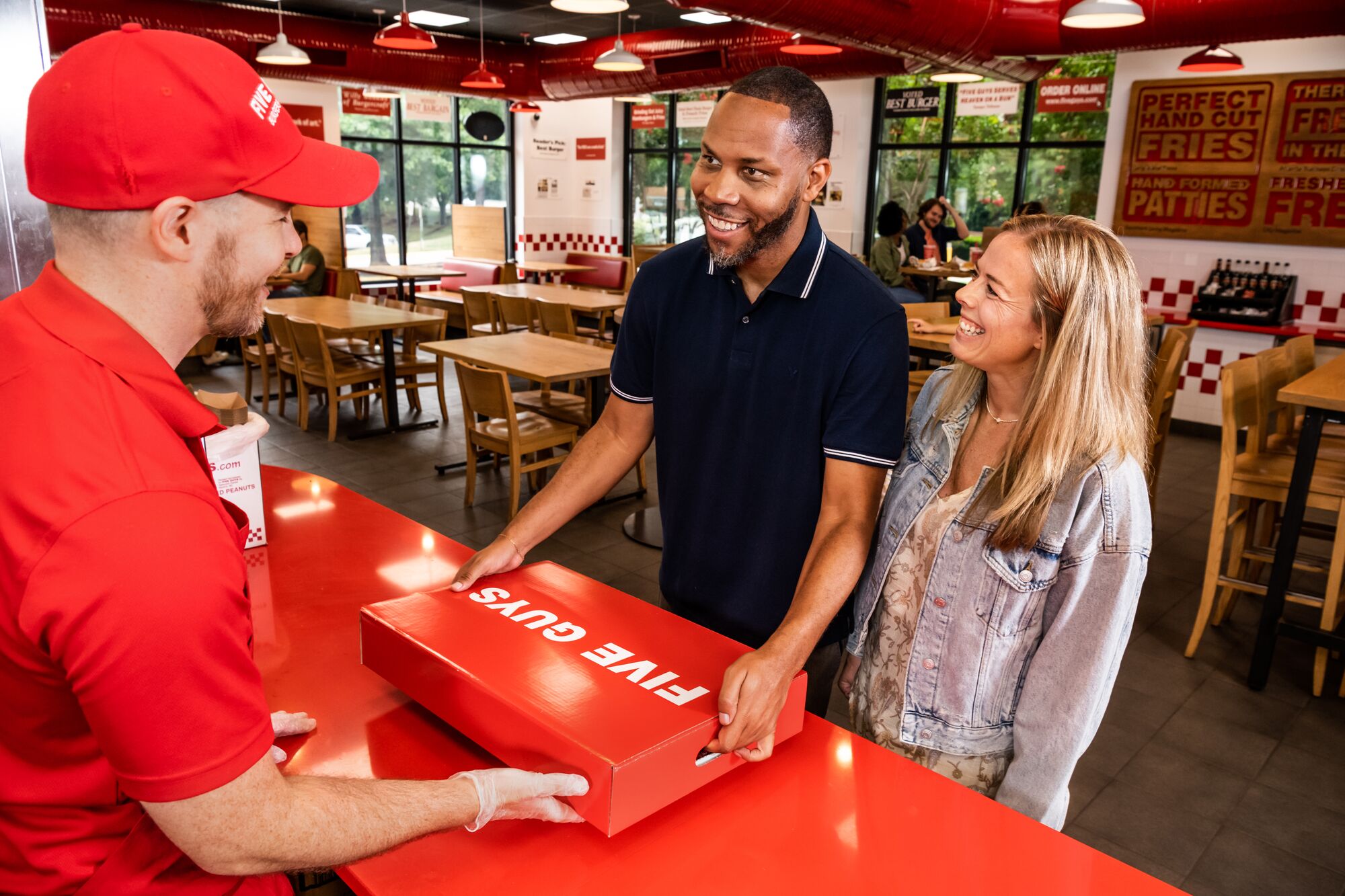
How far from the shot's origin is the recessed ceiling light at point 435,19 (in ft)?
29.5

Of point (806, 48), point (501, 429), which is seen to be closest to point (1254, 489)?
point (501, 429)

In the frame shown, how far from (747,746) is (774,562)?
53cm

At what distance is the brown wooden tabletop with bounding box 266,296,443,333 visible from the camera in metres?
5.99

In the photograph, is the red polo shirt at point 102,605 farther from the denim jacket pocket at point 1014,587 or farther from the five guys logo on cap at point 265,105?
the denim jacket pocket at point 1014,587

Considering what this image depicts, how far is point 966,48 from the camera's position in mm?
5742

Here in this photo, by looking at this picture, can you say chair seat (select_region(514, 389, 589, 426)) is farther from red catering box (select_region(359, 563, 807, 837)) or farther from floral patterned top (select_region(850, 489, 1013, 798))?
red catering box (select_region(359, 563, 807, 837))

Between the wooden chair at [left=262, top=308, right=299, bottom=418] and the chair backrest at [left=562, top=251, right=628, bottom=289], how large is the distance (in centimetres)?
490

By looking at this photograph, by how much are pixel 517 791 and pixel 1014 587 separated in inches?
31.4

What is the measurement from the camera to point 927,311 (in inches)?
235

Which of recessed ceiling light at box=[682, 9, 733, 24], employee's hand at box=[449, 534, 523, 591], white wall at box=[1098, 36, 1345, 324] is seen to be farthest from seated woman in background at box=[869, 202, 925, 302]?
employee's hand at box=[449, 534, 523, 591]

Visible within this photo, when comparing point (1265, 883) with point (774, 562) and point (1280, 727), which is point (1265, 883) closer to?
point (1280, 727)

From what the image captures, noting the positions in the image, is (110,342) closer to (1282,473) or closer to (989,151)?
(1282,473)

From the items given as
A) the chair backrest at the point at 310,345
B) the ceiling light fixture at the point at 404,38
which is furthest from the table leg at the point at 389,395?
the ceiling light fixture at the point at 404,38

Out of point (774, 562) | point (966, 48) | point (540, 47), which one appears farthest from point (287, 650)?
point (540, 47)
